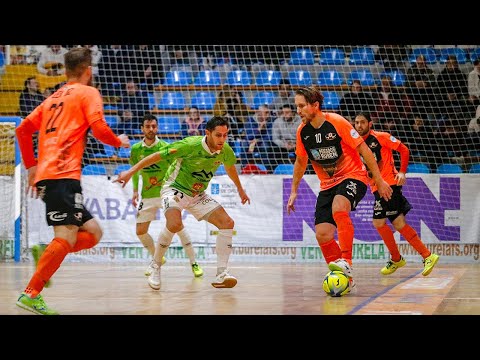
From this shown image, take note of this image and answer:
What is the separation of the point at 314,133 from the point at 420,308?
2.31m

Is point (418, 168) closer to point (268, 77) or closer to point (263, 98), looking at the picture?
point (263, 98)

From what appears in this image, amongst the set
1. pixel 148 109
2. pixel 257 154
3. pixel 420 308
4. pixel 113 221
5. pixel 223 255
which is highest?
pixel 148 109

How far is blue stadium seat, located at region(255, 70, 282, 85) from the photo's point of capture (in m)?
16.4

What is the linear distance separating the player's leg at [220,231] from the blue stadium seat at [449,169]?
671cm

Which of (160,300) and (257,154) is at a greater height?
(257,154)

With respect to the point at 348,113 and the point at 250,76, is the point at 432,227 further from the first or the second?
the point at 250,76

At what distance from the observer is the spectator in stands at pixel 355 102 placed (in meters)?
15.1

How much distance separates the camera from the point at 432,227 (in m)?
13.2

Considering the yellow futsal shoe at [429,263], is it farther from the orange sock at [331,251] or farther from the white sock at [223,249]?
the white sock at [223,249]

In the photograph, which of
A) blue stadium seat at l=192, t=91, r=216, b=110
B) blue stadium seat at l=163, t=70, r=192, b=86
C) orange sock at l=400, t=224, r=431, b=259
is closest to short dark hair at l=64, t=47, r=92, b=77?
orange sock at l=400, t=224, r=431, b=259

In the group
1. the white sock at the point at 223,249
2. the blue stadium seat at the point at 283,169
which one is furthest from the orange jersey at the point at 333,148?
the blue stadium seat at the point at 283,169

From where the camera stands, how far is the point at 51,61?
56.9 feet

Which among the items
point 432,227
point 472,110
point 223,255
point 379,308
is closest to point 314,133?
point 223,255

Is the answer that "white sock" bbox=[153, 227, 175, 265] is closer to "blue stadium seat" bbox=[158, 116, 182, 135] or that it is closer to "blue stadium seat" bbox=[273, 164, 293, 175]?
"blue stadium seat" bbox=[273, 164, 293, 175]
